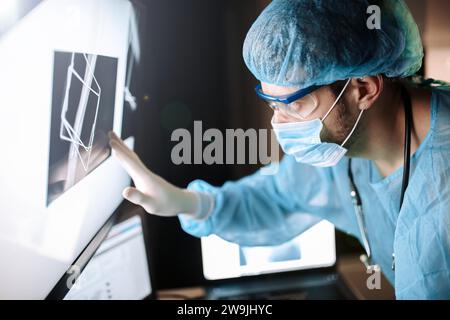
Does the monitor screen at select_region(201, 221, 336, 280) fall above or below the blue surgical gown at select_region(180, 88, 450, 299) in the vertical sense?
below


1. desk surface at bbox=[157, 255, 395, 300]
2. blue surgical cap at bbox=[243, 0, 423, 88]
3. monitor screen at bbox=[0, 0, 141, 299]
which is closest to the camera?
Result: monitor screen at bbox=[0, 0, 141, 299]

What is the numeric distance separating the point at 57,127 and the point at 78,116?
3.0 inches

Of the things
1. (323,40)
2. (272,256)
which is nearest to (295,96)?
(323,40)

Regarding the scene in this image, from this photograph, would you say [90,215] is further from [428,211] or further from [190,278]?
[428,211]

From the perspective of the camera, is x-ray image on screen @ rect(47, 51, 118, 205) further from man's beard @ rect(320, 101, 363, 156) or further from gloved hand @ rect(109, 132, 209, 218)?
man's beard @ rect(320, 101, 363, 156)

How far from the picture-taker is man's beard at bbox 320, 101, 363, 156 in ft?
3.21

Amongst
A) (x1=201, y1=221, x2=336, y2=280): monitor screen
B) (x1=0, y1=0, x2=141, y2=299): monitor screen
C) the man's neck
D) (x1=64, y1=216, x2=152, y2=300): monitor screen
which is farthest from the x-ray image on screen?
the man's neck

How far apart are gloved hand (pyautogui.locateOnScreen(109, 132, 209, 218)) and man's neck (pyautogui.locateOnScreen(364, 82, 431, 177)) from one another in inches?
19.8

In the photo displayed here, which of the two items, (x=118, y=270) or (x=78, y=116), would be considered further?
(x=118, y=270)

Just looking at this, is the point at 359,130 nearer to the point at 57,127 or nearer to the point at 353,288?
the point at 353,288

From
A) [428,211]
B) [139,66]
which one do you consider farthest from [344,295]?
[139,66]

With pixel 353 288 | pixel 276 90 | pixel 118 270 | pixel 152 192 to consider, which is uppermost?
pixel 276 90

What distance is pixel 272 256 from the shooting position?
131cm

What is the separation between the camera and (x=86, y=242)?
0.98m
